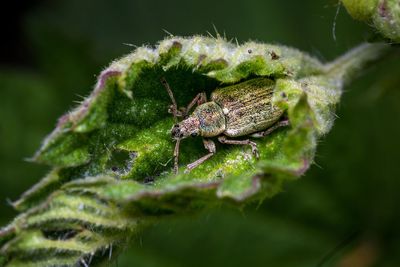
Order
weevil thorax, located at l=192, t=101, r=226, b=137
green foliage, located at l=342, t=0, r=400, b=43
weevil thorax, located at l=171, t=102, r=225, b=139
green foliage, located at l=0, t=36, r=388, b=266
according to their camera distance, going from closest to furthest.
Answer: green foliage, located at l=0, t=36, r=388, b=266
green foliage, located at l=342, t=0, r=400, b=43
weevil thorax, located at l=171, t=102, r=225, b=139
weevil thorax, located at l=192, t=101, r=226, b=137

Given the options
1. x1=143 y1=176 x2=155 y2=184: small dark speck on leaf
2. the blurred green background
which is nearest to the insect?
x1=143 y1=176 x2=155 y2=184: small dark speck on leaf

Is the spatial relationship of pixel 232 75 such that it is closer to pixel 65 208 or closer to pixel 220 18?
pixel 65 208

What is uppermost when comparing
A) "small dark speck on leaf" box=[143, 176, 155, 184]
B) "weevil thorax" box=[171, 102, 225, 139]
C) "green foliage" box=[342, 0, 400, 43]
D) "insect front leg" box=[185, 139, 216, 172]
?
"weevil thorax" box=[171, 102, 225, 139]

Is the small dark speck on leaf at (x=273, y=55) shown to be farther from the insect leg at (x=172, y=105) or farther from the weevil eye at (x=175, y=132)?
the weevil eye at (x=175, y=132)

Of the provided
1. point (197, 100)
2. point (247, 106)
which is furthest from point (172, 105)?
point (247, 106)

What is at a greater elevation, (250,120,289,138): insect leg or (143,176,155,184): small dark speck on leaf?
(250,120,289,138): insect leg

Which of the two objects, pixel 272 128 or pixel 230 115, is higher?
pixel 230 115

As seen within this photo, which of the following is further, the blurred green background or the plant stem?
the blurred green background

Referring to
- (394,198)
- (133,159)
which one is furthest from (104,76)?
(394,198)

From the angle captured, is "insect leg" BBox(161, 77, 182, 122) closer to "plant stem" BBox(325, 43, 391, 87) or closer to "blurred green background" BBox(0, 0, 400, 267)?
"plant stem" BBox(325, 43, 391, 87)

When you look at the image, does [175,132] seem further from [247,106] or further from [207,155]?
[247,106]
